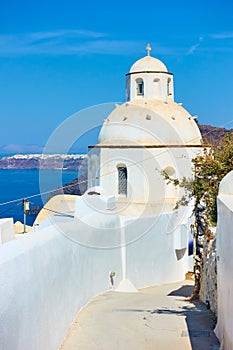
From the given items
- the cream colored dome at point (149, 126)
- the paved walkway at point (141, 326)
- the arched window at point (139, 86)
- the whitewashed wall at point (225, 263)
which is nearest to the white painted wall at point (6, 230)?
the paved walkway at point (141, 326)

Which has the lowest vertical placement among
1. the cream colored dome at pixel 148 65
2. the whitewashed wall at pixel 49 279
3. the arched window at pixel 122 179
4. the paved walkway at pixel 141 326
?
the paved walkway at pixel 141 326

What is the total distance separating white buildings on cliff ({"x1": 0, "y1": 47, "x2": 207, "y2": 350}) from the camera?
6168 mm

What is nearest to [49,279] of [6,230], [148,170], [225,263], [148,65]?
[6,230]

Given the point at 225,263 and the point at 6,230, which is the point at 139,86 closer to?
the point at 6,230

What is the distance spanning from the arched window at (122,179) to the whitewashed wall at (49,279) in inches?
240

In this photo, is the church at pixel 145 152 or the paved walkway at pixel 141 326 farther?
the church at pixel 145 152

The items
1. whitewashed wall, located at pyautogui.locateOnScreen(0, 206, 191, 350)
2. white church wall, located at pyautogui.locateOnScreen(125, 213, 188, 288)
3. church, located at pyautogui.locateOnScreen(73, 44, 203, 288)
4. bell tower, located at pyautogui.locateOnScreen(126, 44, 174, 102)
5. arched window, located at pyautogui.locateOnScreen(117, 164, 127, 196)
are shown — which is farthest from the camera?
bell tower, located at pyautogui.locateOnScreen(126, 44, 174, 102)

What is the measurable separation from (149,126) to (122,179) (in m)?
2.51

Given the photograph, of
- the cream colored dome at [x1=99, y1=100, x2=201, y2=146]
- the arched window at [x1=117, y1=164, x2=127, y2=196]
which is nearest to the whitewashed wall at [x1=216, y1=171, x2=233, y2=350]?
the cream colored dome at [x1=99, y1=100, x2=201, y2=146]

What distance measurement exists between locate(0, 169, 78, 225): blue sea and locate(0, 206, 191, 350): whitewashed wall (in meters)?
2.33

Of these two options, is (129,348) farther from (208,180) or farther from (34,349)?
(208,180)

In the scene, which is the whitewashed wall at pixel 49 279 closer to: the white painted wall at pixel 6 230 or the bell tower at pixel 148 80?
the white painted wall at pixel 6 230

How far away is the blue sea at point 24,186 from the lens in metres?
17.8

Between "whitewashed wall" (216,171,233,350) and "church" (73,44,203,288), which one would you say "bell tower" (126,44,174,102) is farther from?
"whitewashed wall" (216,171,233,350)
